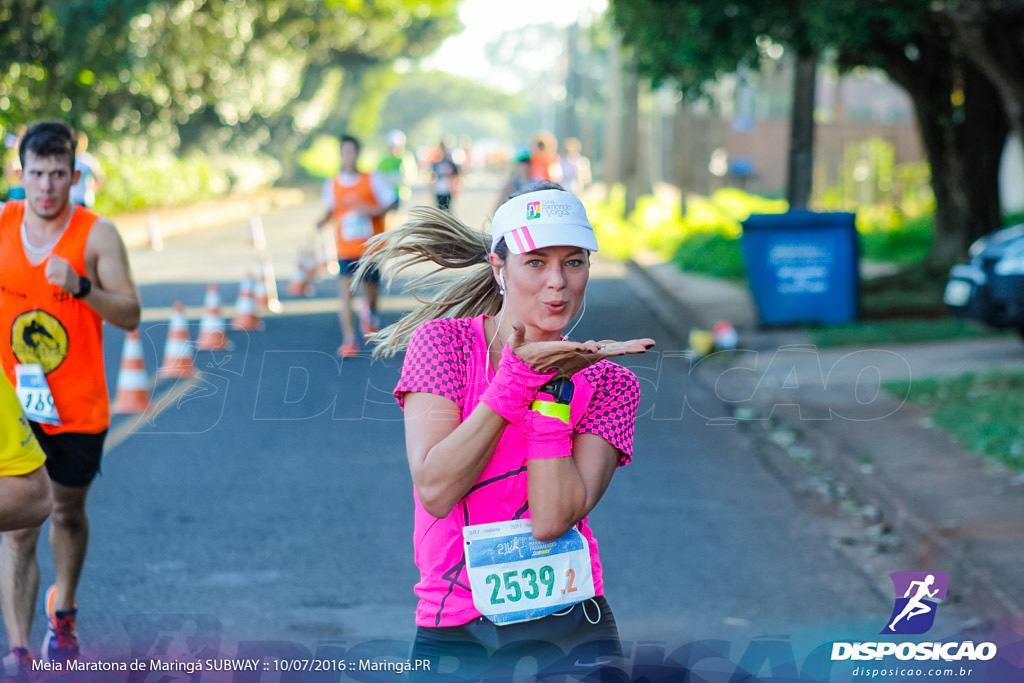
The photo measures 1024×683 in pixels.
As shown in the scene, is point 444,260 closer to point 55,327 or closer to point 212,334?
point 55,327

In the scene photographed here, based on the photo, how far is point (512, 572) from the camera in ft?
9.20

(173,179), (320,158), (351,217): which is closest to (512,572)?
(351,217)

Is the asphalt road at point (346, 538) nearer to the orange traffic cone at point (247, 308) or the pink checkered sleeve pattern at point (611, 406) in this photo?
the pink checkered sleeve pattern at point (611, 406)

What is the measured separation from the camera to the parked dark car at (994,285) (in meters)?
11.7

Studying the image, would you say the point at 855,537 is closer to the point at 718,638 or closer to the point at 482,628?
the point at 718,638

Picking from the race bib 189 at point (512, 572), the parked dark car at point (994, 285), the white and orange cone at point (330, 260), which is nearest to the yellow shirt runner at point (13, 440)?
the race bib 189 at point (512, 572)

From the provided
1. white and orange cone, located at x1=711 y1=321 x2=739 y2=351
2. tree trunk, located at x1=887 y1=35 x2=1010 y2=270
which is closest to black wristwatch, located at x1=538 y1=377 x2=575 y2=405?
white and orange cone, located at x1=711 y1=321 x2=739 y2=351

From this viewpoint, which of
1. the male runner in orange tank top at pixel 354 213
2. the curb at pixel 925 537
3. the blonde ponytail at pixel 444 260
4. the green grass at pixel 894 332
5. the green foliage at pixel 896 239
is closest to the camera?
the blonde ponytail at pixel 444 260

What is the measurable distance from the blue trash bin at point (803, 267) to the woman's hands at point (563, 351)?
11.7 m

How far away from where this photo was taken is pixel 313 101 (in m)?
52.1

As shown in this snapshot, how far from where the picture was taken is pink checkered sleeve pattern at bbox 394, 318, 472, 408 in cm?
277

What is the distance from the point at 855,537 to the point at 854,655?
2.07m

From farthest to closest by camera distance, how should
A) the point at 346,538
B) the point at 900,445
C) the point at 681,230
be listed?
the point at 681,230, the point at 900,445, the point at 346,538

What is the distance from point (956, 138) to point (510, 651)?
15062 millimetres
